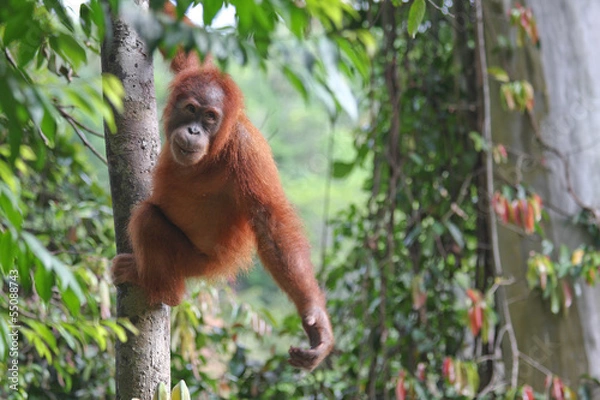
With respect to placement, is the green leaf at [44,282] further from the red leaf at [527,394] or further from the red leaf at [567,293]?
the red leaf at [567,293]

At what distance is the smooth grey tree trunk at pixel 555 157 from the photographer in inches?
132

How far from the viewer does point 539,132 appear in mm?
3492

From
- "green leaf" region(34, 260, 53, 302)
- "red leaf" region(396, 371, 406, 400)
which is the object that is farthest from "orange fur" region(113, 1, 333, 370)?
"green leaf" region(34, 260, 53, 302)

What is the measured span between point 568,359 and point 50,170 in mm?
2621

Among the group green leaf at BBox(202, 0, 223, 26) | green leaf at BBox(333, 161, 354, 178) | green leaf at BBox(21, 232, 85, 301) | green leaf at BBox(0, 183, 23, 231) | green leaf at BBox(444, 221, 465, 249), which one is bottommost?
green leaf at BBox(21, 232, 85, 301)

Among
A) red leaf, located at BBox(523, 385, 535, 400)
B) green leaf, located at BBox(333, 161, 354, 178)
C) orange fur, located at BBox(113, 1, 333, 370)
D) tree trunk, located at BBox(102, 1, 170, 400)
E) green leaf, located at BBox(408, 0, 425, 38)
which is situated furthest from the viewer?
green leaf, located at BBox(333, 161, 354, 178)

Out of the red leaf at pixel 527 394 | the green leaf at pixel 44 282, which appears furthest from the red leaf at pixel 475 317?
the green leaf at pixel 44 282

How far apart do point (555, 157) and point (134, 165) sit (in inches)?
88.1

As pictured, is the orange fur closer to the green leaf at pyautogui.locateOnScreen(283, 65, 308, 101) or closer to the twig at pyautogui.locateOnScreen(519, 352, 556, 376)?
the twig at pyautogui.locateOnScreen(519, 352, 556, 376)

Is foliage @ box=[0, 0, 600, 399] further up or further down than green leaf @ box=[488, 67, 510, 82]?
further down

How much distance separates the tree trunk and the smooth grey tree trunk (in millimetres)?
Result: 2029

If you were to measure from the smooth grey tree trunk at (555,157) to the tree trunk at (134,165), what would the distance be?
6.66 feet

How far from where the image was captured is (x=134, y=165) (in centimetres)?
199

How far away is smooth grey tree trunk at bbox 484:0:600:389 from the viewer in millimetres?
3344
